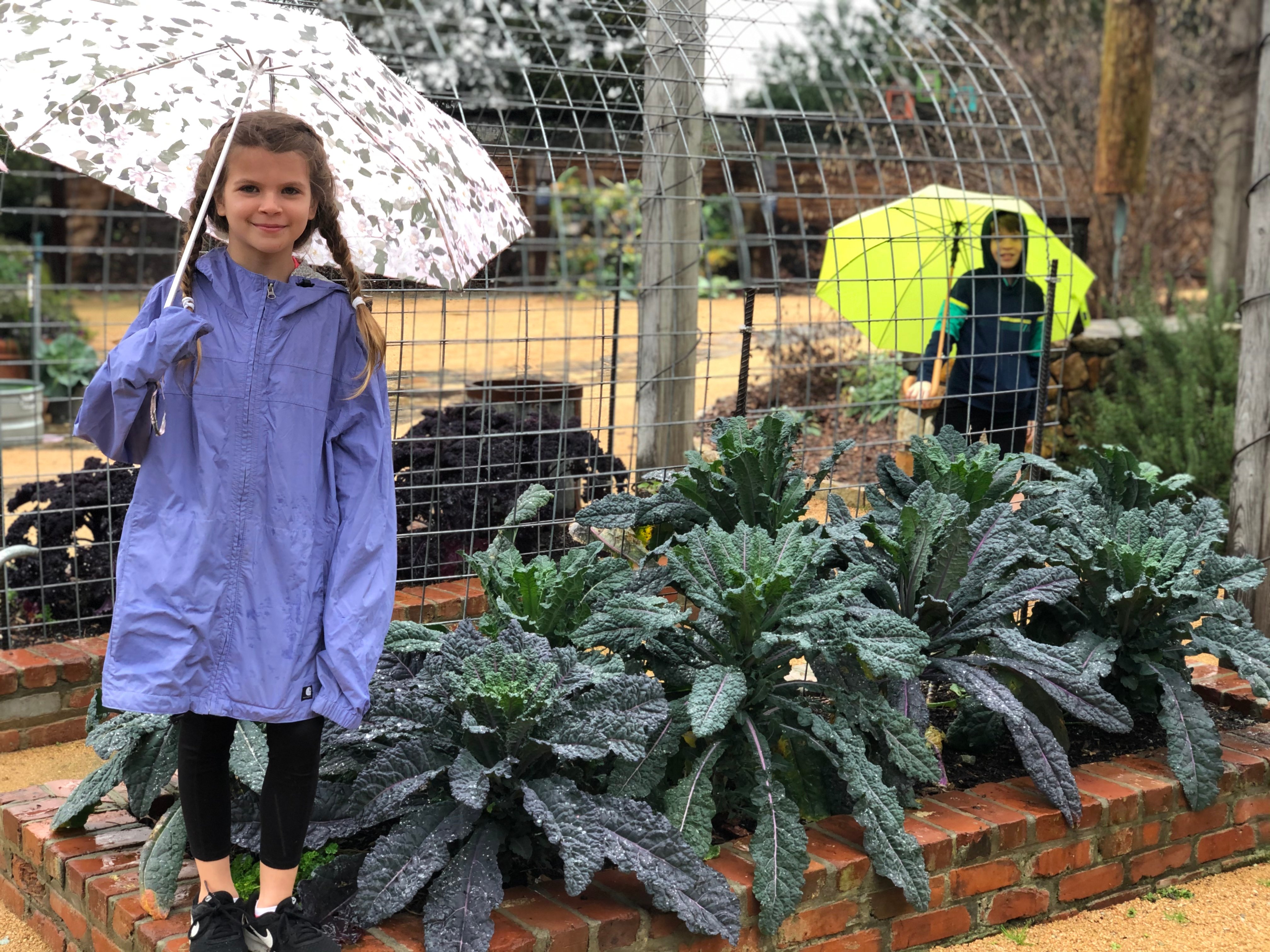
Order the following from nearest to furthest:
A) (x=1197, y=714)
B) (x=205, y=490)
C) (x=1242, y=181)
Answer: (x=205, y=490)
(x=1197, y=714)
(x=1242, y=181)

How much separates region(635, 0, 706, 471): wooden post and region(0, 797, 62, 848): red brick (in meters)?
2.33

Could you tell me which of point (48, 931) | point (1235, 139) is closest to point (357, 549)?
point (48, 931)

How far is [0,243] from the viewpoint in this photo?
16.1 meters

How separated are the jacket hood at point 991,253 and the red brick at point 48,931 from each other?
4.24 metres

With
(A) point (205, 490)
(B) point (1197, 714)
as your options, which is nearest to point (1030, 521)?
(B) point (1197, 714)

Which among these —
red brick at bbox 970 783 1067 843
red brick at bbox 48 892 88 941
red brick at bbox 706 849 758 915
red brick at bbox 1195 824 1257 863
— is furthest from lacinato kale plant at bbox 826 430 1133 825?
red brick at bbox 48 892 88 941

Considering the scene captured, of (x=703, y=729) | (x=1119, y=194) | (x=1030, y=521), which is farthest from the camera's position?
(x=1119, y=194)

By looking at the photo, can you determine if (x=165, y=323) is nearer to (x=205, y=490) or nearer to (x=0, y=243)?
(x=205, y=490)

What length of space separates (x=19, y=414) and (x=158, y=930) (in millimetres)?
8084

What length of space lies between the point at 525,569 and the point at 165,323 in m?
1.10

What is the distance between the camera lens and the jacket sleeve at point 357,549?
82.1 inches

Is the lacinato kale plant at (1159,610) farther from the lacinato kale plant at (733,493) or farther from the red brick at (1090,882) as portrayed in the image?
the lacinato kale plant at (733,493)

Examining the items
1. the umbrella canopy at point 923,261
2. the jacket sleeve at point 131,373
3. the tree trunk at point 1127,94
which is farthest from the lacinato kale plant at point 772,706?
the tree trunk at point 1127,94

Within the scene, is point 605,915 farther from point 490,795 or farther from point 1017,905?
point 1017,905
